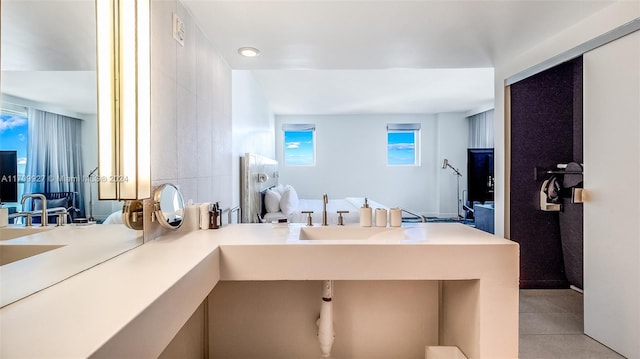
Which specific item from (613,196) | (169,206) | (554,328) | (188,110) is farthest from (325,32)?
(554,328)

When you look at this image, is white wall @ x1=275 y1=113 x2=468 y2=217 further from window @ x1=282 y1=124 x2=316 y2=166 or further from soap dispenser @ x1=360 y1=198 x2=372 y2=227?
soap dispenser @ x1=360 y1=198 x2=372 y2=227

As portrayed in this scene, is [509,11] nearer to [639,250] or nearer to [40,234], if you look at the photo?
[639,250]

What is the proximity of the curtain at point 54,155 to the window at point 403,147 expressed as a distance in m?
6.92

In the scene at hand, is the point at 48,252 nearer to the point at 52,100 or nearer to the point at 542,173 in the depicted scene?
the point at 52,100

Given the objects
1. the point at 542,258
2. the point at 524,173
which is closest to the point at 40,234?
the point at 524,173

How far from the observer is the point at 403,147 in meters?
7.62

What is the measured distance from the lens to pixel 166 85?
60.8 inches

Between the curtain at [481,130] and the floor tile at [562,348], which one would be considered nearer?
the floor tile at [562,348]

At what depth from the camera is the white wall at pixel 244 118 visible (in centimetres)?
305

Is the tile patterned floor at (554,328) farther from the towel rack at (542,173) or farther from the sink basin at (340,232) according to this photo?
the sink basin at (340,232)

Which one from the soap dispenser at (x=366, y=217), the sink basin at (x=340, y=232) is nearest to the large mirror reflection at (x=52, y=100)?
the sink basin at (x=340, y=232)

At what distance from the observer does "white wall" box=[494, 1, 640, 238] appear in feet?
6.32

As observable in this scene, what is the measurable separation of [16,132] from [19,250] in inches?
12.5

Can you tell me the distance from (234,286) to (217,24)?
157cm
